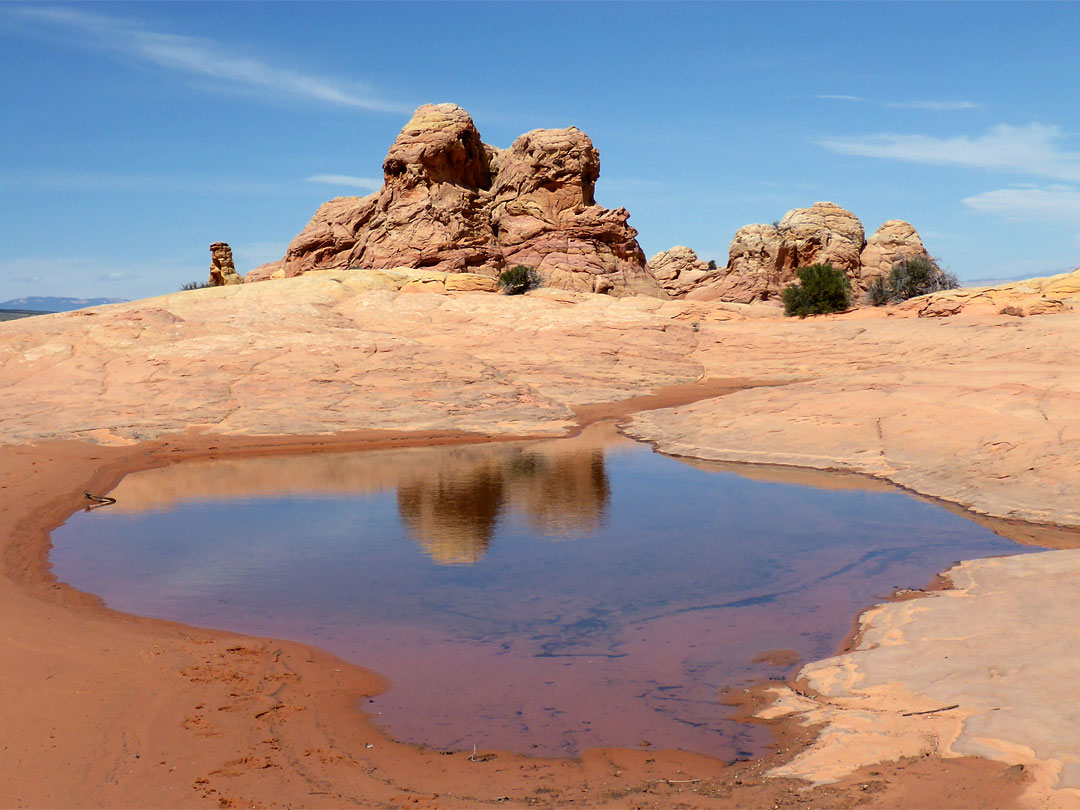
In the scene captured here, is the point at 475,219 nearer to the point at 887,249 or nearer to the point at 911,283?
the point at 911,283

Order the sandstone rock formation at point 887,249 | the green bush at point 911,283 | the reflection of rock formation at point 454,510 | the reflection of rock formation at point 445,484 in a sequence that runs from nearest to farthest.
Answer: the reflection of rock formation at point 454,510
the reflection of rock formation at point 445,484
the green bush at point 911,283
the sandstone rock formation at point 887,249

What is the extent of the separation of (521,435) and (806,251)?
35.9 meters

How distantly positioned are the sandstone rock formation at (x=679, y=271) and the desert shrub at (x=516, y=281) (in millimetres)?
16954

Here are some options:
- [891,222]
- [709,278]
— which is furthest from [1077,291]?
[709,278]

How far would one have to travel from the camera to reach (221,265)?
47219mm

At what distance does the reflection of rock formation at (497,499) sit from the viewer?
1294cm

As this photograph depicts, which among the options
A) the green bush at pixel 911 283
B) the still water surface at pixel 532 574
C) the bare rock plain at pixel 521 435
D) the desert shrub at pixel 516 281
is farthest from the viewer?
the green bush at pixel 911 283

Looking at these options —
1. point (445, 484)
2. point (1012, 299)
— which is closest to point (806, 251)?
point (1012, 299)

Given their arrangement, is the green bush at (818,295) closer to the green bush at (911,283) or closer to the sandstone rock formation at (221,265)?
the green bush at (911,283)

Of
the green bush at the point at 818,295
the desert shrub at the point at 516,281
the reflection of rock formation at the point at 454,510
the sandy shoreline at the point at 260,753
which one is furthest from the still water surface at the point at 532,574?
the green bush at the point at 818,295

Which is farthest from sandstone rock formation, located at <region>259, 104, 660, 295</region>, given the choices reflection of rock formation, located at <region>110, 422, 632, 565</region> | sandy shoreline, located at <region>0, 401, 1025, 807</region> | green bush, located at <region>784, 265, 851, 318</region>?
sandy shoreline, located at <region>0, 401, 1025, 807</region>

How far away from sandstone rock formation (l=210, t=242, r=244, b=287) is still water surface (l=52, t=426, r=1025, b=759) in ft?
102

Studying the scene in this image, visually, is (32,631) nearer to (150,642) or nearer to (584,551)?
(150,642)

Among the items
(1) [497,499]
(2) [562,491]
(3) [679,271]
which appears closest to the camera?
(1) [497,499]
